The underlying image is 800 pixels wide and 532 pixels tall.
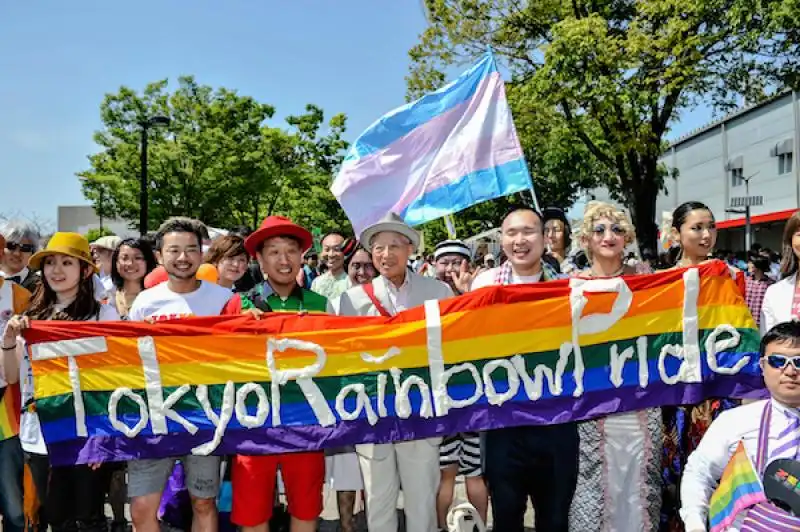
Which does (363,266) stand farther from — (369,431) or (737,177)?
(737,177)

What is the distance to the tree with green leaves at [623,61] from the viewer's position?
496 inches

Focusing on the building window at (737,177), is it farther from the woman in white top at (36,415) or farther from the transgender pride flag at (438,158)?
the woman in white top at (36,415)

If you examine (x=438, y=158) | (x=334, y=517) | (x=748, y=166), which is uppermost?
(x=748, y=166)

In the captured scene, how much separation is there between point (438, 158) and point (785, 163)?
1224 inches

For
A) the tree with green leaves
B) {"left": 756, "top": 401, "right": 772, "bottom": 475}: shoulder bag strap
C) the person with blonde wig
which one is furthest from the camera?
the tree with green leaves

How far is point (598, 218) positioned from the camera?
3701mm

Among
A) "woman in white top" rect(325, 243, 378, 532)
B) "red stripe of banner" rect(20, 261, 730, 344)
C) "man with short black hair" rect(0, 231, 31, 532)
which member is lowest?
"woman in white top" rect(325, 243, 378, 532)

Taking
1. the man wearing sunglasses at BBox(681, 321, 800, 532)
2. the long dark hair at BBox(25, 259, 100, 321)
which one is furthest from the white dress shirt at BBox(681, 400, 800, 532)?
the long dark hair at BBox(25, 259, 100, 321)

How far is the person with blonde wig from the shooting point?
11.5 feet

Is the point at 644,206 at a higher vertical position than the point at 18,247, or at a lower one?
higher

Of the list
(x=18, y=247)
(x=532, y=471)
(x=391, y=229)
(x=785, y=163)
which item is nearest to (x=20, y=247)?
(x=18, y=247)

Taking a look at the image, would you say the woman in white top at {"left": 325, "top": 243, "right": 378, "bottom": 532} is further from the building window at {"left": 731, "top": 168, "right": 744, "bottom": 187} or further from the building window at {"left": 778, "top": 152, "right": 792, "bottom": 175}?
the building window at {"left": 731, "top": 168, "right": 744, "bottom": 187}

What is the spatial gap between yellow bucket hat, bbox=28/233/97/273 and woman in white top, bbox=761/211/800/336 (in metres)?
3.67

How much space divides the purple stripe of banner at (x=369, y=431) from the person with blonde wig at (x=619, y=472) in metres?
0.09
